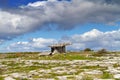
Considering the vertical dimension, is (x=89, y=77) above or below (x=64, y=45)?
below

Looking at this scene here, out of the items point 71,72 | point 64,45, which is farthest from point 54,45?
point 71,72

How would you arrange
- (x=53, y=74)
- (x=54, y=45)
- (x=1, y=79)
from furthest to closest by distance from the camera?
(x=54, y=45), (x=53, y=74), (x=1, y=79)

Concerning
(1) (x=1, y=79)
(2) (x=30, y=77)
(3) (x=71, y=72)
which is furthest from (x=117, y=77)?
(1) (x=1, y=79)

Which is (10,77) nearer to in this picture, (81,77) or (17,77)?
(17,77)

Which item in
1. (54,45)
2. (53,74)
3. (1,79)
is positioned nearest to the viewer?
(1,79)

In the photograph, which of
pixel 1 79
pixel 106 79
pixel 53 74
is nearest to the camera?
pixel 106 79

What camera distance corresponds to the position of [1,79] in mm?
35625

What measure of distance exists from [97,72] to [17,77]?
29.5ft

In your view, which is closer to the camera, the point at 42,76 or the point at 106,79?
the point at 106,79

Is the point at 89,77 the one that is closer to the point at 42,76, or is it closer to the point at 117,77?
the point at 117,77

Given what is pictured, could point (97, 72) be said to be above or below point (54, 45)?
below

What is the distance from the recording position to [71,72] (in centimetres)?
3919

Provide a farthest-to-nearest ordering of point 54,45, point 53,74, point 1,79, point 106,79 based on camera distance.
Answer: point 54,45
point 53,74
point 1,79
point 106,79

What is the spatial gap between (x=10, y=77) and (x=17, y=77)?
0.76 m
